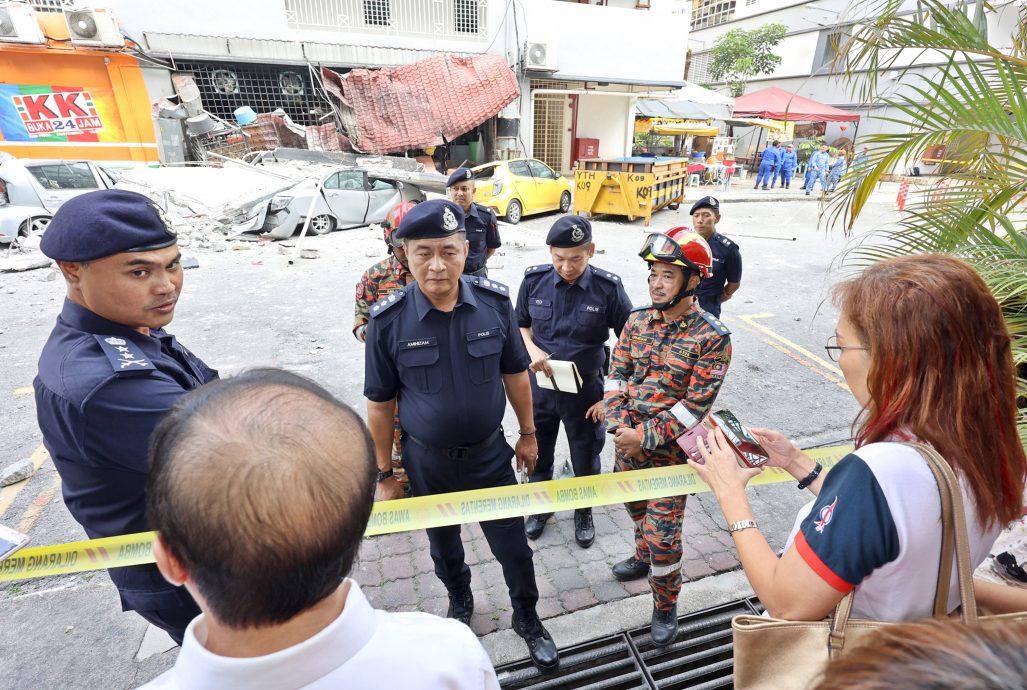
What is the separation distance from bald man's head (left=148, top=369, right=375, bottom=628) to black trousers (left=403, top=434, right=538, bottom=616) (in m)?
1.57

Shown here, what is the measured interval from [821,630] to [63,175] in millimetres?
12930

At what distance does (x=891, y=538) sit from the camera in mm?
1067

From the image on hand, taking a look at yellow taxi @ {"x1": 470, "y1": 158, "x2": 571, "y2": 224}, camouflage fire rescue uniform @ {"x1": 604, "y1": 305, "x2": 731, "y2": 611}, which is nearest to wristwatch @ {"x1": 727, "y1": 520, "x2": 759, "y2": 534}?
camouflage fire rescue uniform @ {"x1": 604, "y1": 305, "x2": 731, "y2": 611}

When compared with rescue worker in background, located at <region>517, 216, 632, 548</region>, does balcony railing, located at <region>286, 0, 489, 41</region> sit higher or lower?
higher

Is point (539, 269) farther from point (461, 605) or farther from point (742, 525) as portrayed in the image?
point (742, 525)

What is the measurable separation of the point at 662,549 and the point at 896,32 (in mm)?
2709

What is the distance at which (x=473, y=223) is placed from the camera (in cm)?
520

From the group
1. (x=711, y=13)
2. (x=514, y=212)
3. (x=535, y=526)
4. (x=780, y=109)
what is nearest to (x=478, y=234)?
(x=535, y=526)

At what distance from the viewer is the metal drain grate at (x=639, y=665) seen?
7.61 feet

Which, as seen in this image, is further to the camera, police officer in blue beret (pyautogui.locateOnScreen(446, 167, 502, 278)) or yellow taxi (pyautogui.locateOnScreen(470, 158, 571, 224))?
yellow taxi (pyautogui.locateOnScreen(470, 158, 571, 224))

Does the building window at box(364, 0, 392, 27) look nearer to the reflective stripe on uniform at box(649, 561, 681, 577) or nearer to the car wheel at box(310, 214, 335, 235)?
the car wheel at box(310, 214, 335, 235)

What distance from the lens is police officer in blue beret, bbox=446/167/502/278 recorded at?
5121 mm

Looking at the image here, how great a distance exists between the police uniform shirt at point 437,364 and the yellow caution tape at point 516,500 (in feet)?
0.86

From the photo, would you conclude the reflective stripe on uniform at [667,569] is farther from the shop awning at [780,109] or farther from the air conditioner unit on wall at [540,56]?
the shop awning at [780,109]
